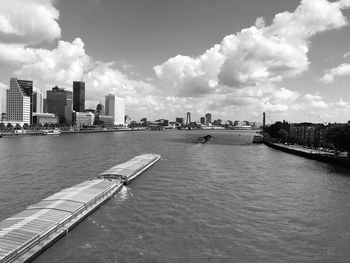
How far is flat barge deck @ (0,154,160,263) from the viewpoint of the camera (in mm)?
26797

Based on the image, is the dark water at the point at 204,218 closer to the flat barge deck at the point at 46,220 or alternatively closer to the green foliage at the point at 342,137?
the flat barge deck at the point at 46,220

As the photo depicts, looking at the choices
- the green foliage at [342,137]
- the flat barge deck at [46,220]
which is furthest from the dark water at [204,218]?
→ the green foliage at [342,137]

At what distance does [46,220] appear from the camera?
3216 cm

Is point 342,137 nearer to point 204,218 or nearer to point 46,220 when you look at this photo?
point 204,218

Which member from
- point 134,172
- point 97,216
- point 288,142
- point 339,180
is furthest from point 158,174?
point 288,142

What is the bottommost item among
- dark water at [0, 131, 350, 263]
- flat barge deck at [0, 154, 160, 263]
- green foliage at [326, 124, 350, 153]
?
dark water at [0, 131, 350, 263]

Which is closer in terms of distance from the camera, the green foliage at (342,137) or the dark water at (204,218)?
the dark water at (204,218)

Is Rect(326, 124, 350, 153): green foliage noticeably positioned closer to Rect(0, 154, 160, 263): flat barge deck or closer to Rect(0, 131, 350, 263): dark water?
Rect(0, 131, 350, 263): dark water

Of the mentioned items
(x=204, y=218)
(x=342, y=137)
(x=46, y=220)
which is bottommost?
(x=204, y=218)

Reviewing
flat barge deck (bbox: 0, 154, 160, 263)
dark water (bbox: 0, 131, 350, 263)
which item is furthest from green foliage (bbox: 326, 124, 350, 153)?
flat barge deck (bbox: 0, 154, 160, 263)

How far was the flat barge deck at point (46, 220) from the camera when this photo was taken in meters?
26.8

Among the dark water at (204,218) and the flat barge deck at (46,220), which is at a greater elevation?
the flat barge deck at (46,220)

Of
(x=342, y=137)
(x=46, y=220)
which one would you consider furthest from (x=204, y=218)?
(x=342, y=137)

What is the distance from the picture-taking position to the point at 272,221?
1550 inches
